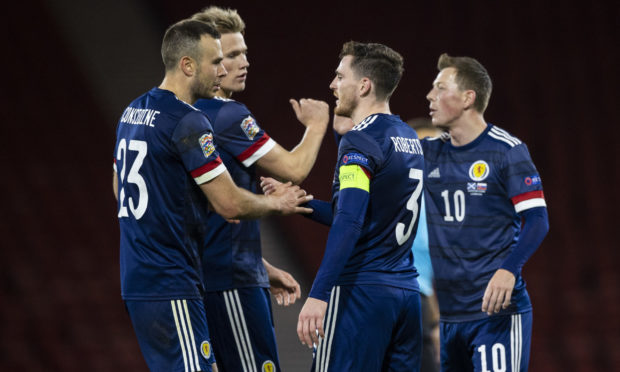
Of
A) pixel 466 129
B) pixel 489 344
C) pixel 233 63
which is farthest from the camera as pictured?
pixel 466 129

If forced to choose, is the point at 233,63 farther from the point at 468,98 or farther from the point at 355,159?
the point at 468,98

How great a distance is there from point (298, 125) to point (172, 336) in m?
6.08

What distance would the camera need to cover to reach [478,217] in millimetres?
3520

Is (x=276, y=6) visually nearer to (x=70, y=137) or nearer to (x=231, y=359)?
(x=70, y=137)

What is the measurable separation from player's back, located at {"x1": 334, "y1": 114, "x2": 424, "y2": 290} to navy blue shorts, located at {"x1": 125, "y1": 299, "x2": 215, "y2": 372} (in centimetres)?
60

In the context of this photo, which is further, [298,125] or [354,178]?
[298,125]

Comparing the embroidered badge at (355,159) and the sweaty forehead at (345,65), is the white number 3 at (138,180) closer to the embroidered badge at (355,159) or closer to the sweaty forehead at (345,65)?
the embroidered badge at (355,159)

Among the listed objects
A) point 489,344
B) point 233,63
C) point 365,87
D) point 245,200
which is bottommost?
point 489,344

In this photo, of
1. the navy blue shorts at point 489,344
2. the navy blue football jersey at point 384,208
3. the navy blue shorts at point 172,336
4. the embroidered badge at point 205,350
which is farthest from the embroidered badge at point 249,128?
the navy blue shorts at point 489,344

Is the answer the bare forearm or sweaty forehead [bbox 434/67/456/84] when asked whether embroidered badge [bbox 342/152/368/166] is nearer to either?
the bare forearm

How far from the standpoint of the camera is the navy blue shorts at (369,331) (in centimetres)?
279

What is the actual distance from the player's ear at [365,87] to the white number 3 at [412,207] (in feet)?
1.34

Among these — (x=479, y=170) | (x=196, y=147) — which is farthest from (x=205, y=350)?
(x=479, y=170)

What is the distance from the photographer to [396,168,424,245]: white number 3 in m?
2.91
